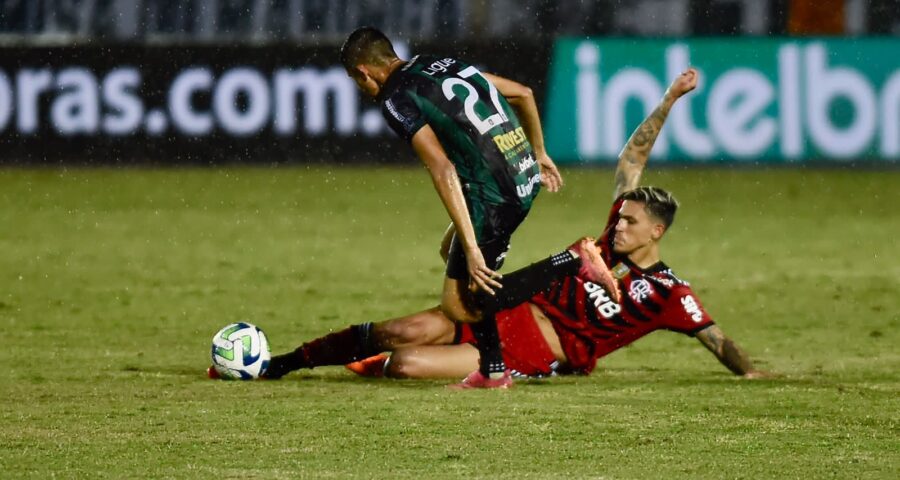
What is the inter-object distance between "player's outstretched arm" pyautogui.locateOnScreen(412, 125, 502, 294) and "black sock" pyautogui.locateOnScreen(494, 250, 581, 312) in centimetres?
29

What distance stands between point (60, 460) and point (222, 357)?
72.7 inches

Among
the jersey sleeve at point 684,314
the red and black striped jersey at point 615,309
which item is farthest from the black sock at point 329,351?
the jersey sleeve at point 684,314

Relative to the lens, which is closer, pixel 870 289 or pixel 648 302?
pixel 648 302

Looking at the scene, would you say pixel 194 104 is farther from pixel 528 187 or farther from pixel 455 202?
pixel 455 202

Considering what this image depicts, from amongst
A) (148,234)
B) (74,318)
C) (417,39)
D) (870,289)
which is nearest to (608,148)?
(417,39)

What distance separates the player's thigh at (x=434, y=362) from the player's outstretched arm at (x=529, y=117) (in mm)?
891

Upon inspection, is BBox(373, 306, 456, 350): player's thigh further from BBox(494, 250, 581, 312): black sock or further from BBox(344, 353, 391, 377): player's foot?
BBox(494, 250, 581, 312): black sock

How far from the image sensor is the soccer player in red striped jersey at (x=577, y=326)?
7.84 m

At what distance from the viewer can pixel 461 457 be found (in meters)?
6.02

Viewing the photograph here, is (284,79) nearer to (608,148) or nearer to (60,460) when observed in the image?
(608,148)

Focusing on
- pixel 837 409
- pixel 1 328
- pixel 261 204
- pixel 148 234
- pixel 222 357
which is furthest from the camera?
pixel 261 204

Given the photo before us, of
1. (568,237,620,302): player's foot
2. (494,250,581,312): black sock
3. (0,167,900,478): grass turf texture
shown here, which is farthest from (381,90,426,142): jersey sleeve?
(0,167,900,478): grass turf texture

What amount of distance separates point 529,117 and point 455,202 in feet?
3.48

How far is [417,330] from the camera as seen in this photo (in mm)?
7922
